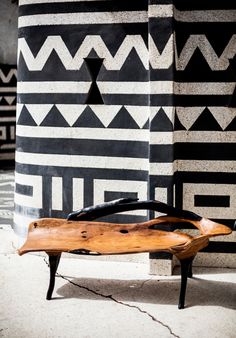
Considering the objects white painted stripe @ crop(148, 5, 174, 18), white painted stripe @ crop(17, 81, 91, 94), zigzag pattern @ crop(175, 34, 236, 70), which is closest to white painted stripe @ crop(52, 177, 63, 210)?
white painted stripe @ crop(17, 81, 91, 94)

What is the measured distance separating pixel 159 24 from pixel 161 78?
A: 375 mm

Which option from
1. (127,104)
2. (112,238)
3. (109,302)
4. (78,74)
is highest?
(78,74)

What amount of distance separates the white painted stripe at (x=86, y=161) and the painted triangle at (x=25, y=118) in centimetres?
25

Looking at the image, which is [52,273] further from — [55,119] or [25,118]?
[25,118]

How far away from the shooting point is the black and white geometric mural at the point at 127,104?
14.4 feet

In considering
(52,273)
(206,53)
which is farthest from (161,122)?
(52,273)

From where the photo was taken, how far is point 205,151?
14.8 ft

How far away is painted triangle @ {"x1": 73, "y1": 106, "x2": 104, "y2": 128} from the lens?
4715 mm

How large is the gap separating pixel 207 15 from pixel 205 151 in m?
0.98

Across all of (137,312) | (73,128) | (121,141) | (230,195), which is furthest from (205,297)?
(73,128)

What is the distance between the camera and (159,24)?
431 centimetres

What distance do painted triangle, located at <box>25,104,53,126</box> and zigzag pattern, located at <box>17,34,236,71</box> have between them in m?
0.29

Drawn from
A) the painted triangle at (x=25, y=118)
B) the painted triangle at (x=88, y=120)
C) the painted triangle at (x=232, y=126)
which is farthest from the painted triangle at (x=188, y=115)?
the painted triangle at (x=25, y=118)

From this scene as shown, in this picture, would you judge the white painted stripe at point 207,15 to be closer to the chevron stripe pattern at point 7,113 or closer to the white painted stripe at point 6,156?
the chevron stripe pattern at point 7,113
